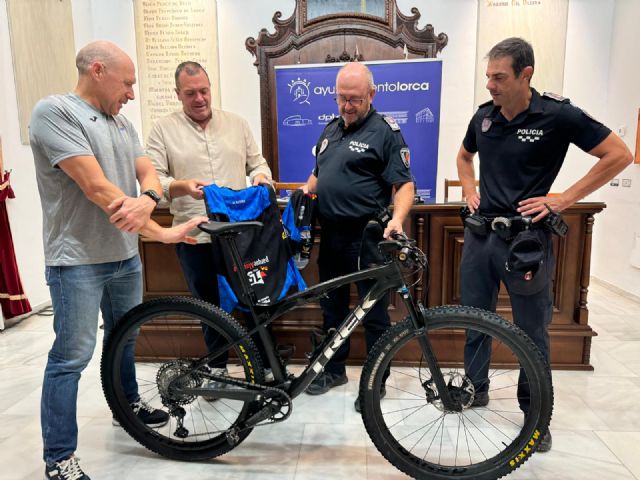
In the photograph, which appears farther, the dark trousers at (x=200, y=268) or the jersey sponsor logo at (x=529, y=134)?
the dark trousers at (x=200, y=268)

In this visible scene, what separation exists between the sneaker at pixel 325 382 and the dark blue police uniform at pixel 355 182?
1.24ft

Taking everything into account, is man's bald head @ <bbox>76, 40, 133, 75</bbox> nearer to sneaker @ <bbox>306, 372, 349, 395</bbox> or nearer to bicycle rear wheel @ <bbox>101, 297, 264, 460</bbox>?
bicycle rear wheel @ <bbox>101, 297, 264, 460</bbox>

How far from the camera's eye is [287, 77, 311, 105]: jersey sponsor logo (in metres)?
4.57


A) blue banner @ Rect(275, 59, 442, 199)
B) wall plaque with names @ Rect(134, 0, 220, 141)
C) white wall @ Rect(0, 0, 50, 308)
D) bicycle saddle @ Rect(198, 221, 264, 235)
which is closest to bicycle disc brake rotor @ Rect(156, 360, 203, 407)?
bicycle saddle @ Rect(198, 221, 264, 235)

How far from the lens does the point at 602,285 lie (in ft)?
14.5

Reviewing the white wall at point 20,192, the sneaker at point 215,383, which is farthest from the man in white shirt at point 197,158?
the white wall at point 20,192

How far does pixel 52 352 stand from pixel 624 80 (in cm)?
497

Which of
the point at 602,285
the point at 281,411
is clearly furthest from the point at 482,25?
the point at 281,411

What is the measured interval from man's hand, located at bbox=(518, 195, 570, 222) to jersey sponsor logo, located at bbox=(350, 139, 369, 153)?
678 millimetres

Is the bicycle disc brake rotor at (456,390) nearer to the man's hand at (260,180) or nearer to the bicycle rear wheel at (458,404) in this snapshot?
the bicycle rear wheel at (458,404)

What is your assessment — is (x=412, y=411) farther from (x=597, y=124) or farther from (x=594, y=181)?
(x=597, y=124)

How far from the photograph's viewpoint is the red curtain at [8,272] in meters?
Result: 3.32

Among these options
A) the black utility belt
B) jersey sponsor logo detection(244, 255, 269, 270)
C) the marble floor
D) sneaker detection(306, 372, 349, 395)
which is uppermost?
the black utility belt

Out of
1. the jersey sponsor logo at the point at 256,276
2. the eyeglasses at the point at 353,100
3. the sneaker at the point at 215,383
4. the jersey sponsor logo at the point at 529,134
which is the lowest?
the sneaker at the point at 215,383
